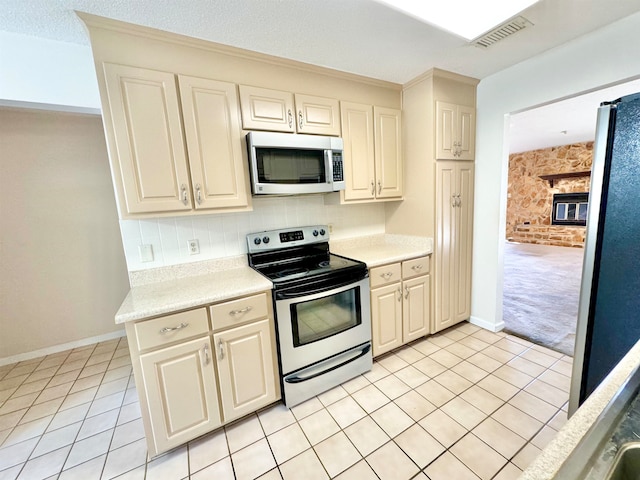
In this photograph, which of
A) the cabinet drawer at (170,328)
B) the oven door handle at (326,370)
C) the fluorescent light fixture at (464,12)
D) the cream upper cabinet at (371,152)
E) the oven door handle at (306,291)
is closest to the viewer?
the cabinet drawer at (170,328)

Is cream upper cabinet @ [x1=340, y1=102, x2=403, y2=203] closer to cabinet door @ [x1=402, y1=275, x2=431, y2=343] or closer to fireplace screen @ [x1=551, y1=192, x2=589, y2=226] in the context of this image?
cabinet door @ [x1=402, y1=275, x2=431, y2=343]

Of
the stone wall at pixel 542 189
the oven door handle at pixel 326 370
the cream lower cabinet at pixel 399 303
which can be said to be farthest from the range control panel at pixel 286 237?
the stone wall at pixel 542 189

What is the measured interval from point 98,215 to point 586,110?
632 cm

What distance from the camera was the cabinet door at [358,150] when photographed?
7.30ft

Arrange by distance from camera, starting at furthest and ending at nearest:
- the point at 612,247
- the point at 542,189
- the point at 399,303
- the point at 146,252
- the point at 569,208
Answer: the point at 542,189, the point at 569,208, the point at 399,303, the point at 146,252, the point at 612,247

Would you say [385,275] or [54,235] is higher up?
[54,235]

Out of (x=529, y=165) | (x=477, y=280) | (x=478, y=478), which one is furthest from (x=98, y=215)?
(x=529, y=165)

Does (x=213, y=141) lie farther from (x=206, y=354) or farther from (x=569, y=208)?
(x=569, y=208)

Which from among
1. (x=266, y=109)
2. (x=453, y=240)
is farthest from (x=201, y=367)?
(x=453, y=240)

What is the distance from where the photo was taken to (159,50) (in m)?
1.59

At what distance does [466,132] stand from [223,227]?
235 centimetres

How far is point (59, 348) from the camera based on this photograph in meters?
2.77

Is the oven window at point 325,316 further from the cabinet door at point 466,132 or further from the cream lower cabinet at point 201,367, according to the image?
the cabinet door at point 466,132

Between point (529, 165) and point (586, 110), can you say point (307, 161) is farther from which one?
point (529, 165)
